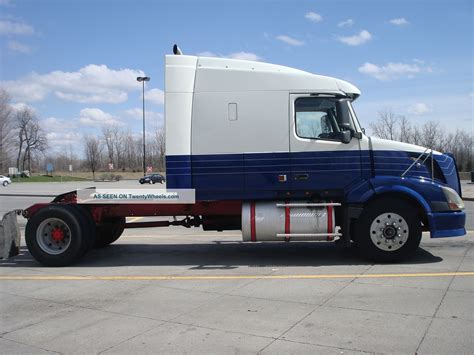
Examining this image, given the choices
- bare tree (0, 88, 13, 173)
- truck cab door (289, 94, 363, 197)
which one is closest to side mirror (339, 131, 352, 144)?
truck cab door (289, 94, 363, 197)

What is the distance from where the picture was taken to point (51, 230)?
8250mm

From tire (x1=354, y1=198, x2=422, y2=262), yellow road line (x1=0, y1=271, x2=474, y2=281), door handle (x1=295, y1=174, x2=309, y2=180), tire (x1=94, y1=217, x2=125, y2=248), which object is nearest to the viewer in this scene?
yellow road line (x1=0, y1=271, x2=474, y2=281)

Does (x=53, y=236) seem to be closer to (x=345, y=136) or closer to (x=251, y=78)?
(x=251, y=78)

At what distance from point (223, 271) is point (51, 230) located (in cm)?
326

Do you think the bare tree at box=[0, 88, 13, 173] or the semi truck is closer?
the semi truck

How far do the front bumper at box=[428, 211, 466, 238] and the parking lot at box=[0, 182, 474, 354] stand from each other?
0.50m

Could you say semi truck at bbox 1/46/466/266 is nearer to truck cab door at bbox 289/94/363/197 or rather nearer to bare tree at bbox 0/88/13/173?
truck cab door at bbox 289/94/363/197

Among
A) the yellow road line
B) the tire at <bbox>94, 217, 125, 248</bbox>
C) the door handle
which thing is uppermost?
the door handle

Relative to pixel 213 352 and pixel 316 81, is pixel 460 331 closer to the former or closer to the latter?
pixel 213 352

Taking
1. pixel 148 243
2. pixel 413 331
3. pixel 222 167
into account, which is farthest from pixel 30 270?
pixel 413 331

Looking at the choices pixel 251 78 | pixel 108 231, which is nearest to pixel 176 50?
pixel 251 78

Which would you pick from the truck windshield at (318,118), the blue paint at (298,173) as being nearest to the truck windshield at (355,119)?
the truck windshield at (318,118)

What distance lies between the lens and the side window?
789cm

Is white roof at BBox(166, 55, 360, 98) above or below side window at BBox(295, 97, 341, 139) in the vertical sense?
above
